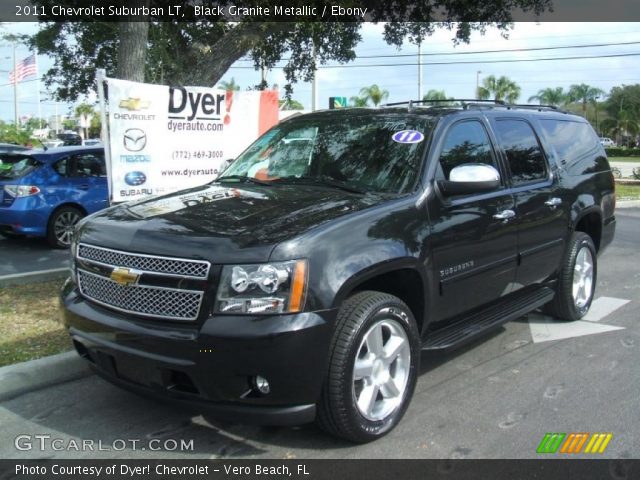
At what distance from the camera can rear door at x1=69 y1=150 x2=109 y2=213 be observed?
10.1 m

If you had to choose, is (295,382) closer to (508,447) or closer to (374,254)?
(374,254)

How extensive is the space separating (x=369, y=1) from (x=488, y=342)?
20.7 feet

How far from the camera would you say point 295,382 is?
299 centimetres

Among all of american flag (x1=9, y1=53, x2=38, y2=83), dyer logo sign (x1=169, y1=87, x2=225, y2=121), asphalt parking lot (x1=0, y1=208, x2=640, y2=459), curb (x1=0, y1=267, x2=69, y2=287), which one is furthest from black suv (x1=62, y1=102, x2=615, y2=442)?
american flag (x1=9, y1=53, x2=38, y2=83)

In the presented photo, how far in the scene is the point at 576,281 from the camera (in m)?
5.70

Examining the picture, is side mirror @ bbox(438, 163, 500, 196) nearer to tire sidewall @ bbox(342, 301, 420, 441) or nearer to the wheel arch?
the wheel arch

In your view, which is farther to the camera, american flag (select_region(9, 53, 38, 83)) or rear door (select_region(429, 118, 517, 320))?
american flag (select_region(9, 53, 38, 83))

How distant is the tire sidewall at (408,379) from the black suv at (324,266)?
0.01 metres

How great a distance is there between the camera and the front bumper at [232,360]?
290 centimetres

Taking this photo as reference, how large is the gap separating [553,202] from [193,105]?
3.98 m

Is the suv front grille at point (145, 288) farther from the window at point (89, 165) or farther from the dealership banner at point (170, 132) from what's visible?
the window at point (89, 165)

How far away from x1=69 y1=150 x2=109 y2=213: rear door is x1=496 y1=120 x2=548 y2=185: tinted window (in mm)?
7484

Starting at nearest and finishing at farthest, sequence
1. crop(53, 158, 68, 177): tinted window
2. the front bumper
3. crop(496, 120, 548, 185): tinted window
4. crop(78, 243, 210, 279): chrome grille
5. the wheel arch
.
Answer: the front bumper → crop(78, 243, 210, 279): chrome grille → the wheel arch → crop(496, 120, 548, 185): tinted window → crop(53, 158, 68, 177): tinted window
